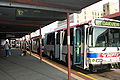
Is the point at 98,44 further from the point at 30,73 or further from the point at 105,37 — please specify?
the point at 30,73

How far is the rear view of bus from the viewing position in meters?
6.83

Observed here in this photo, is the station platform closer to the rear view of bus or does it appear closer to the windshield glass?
the rear view of bus

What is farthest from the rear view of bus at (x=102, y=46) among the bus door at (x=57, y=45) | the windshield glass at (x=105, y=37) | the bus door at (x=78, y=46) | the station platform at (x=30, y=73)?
the bus door at (x=57, y=45)

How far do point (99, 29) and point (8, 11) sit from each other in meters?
5.84

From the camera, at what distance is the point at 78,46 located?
794cm

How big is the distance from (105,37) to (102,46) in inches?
22.1

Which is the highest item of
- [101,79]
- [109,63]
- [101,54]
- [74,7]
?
[74,7]

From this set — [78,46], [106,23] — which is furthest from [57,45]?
[106,23]

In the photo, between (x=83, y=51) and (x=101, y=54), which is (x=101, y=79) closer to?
(x=101, y=54)

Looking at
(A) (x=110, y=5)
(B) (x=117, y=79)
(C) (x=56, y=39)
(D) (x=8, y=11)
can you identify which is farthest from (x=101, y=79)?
(A) (x=110, y=5)

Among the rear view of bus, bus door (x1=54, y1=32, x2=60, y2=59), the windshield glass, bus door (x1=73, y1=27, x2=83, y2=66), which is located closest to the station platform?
bus door (x1=73, y1=27, x2=83, y2=66)

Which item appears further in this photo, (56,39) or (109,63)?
(56,39)

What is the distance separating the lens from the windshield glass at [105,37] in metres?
6.93

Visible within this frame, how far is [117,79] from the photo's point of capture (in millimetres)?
6496
